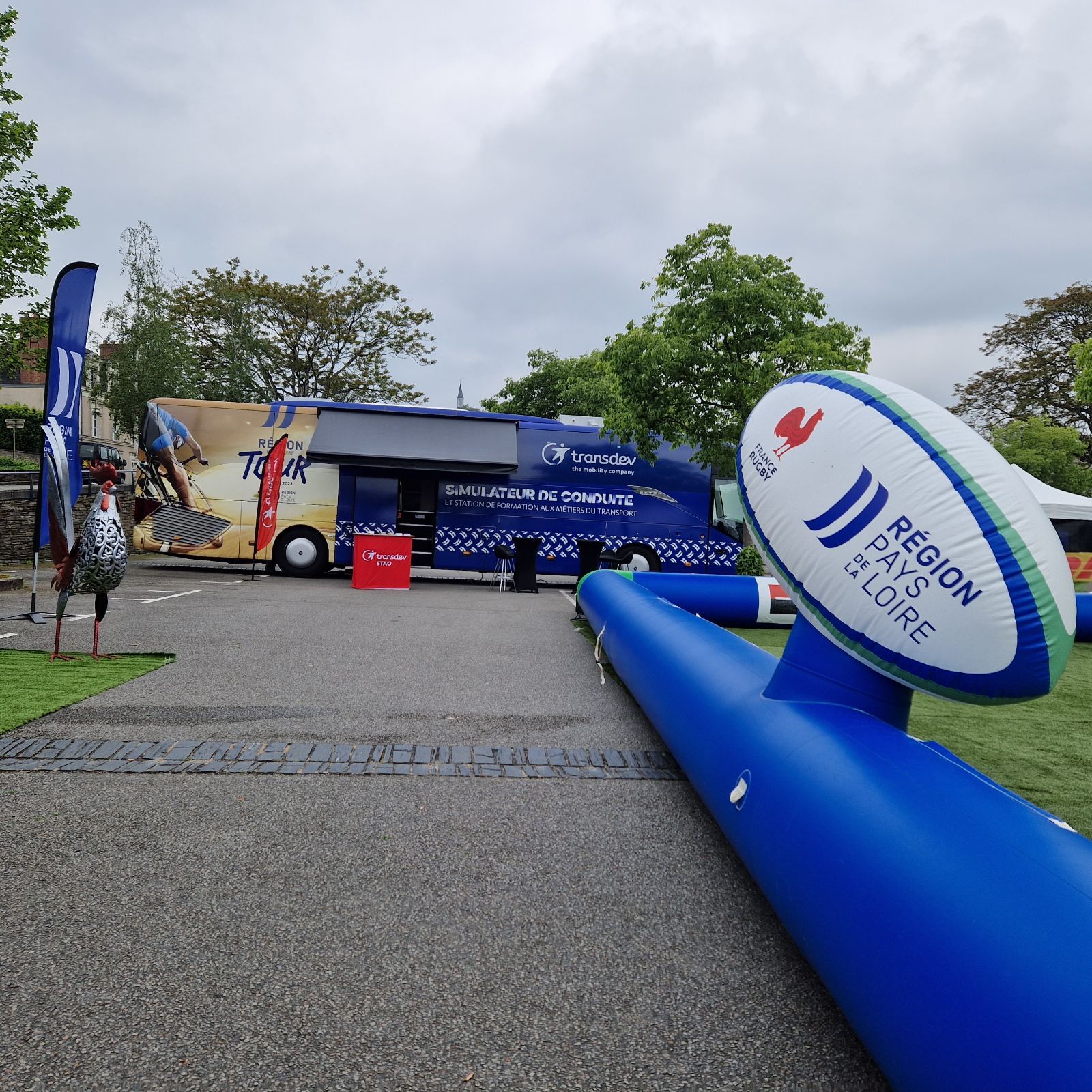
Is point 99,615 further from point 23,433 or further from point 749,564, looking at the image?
point 23,433

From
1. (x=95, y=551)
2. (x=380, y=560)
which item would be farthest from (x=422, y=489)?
(x=95, y=551)

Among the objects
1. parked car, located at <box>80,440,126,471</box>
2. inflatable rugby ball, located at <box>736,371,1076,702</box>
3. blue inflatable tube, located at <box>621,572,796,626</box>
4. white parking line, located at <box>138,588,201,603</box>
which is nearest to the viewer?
inflatable rugby ball, located at <box>736,371,1076,702</box>

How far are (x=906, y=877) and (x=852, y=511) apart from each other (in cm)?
133

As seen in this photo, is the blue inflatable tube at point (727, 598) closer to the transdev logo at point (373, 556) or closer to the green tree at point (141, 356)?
the transdev logo at point (373, 556)

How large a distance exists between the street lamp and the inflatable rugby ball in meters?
40.5

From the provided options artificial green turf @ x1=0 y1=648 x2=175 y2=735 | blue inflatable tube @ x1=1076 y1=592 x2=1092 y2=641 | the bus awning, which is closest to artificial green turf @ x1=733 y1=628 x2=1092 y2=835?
blue inflatable tube @ x1=1076 y1=592 x2=1092 y2=641

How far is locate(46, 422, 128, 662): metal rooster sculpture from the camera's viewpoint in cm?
661

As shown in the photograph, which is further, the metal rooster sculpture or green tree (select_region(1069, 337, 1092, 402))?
green tree (select_region(1069, 337, 1092, 402))

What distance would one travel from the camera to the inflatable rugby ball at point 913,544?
8.21ft

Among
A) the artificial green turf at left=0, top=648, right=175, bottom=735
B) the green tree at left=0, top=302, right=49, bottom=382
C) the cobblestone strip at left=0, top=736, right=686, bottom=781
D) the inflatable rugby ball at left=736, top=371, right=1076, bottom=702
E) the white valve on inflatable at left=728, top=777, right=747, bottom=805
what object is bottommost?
the artificial green turf at left=0, top=648, right=175, bottom=735

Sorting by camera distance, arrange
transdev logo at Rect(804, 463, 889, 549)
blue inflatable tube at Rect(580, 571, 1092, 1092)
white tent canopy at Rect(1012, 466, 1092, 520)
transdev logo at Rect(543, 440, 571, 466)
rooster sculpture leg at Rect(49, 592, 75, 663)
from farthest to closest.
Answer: white tent canopy at Rect(1012, 466, 1092, 520) → transdev logo at Rect(543, 440, 571, 466) → rooster sculpture leg at Rect(49, 592, 75, 663) → transdev logo at Rect(804, 463, 889, 549) → blue inflatable tube at Rect(580, 571, 1092, 1092)

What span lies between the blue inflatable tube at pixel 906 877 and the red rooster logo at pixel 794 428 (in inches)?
29.6

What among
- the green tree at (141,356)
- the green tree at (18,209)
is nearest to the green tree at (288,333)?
the green tree at (141,356)

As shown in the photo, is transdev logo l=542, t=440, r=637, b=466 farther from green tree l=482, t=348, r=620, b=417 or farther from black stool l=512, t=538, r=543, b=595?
green tree l=482, t=348, r=620, b=417
